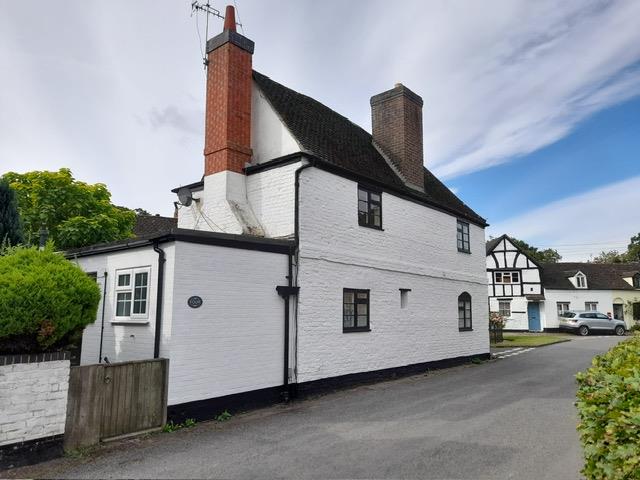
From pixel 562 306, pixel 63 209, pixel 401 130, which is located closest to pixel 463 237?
pixel 401 130

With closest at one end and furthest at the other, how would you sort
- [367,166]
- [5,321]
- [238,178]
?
[5,321] → [238,178] → [367,166]

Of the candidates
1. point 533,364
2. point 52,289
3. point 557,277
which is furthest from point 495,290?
point 52,289

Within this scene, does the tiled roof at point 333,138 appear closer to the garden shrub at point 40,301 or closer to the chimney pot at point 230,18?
the chimney pot at point 230,18

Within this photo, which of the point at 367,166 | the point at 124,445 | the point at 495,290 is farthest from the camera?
the point at 495,290

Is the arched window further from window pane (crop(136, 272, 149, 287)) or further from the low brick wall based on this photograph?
the low brick wall

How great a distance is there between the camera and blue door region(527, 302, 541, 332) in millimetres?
38531

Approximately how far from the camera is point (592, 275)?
41.7m

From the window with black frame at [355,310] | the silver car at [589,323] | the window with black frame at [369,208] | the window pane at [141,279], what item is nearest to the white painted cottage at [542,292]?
the silver car at [589,323]

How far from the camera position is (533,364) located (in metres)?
17.2

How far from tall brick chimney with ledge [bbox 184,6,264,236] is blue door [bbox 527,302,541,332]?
111ft

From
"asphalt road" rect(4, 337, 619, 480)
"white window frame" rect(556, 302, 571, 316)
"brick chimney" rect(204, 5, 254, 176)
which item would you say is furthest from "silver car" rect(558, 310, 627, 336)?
"brick chimney" rect(204, 5, 254, 176)

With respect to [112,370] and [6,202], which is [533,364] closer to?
[112,370]

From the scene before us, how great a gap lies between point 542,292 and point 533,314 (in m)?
2.08

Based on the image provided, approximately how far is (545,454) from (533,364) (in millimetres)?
11579
